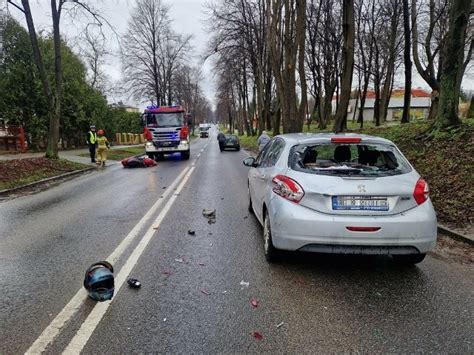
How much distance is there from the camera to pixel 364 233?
155 inches

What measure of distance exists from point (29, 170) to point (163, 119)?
9550 mm

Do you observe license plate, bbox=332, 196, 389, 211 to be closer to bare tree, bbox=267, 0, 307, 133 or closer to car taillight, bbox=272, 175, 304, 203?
car taillight, bbox=272, 175, 304, 203

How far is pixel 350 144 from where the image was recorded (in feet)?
15.5

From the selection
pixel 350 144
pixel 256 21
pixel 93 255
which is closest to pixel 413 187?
pixel 350 144

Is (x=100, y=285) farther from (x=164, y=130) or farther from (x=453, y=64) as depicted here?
(x=164, y=130)

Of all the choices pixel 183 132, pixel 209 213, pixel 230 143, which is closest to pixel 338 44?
pixel 230 143

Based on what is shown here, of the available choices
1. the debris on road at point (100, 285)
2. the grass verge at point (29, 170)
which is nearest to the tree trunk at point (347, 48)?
the grass verge at point (29, 170)

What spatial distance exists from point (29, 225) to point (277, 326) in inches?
215

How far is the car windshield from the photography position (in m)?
21.8

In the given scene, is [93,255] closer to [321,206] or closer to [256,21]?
[321,206]

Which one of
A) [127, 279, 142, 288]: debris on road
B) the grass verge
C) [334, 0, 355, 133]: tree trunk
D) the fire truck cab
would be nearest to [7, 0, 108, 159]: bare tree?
the grass verge

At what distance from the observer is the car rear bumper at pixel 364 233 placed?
394 cm

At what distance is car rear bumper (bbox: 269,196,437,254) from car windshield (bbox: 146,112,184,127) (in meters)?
18.7

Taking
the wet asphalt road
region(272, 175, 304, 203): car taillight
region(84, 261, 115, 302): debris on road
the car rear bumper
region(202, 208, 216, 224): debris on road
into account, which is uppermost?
region(272, 175, 304, 203): car taillight
